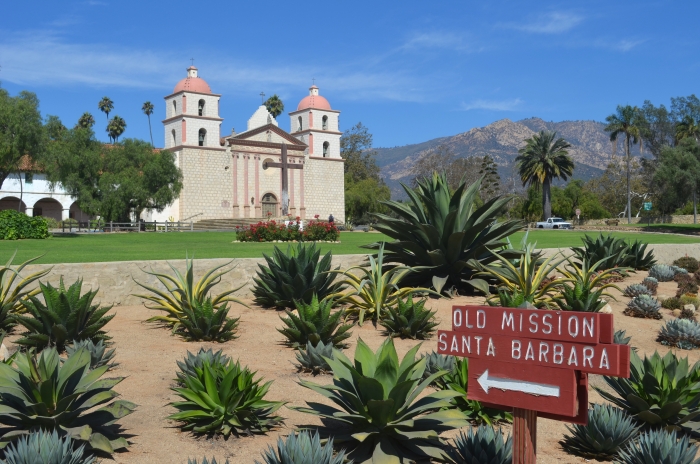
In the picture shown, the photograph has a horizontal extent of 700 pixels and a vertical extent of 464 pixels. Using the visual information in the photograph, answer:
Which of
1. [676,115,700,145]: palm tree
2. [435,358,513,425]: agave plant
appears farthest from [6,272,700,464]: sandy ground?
[676,115,700,145]: palm tree

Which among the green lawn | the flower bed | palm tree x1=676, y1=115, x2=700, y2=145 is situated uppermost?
palm tree x1=676, y1=115, x2=700, y2=145

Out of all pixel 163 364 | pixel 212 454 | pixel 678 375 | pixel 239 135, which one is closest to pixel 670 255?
pixel 678 375

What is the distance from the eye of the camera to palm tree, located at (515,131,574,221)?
221 feet

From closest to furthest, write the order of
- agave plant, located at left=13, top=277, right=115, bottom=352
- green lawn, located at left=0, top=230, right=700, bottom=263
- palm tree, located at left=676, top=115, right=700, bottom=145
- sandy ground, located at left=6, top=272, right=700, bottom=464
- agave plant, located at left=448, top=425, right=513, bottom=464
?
agave plant, located at left=448, top=425, right=513, bottom=464
sandy ground, located at left=6, top=272, right=700, bottom=464
agave plant, located at left=13, top=277, right=115, bottom=352
green lawn, located at left=0, top=230, right=700, bottom=263
palm tree, located at left=676, top=115, right=700, bottom=145

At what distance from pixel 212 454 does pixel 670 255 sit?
16428 millimetres

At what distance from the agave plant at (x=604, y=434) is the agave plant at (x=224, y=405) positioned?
2231mm

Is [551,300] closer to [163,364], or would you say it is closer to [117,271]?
[163,364]

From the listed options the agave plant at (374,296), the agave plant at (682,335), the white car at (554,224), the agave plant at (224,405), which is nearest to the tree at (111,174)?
the agave plant at (374,296)

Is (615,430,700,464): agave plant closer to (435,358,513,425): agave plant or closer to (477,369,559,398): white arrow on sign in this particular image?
(477,369,559,398): white arrow on sign

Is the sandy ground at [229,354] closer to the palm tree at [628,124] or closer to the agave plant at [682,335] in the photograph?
the agave plant at [682,335]

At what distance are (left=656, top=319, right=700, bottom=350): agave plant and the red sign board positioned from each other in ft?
19.9

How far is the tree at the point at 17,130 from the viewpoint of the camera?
2805 centimetres

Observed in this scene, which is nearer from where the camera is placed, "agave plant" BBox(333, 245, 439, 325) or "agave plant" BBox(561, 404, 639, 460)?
"agave plant" BBox(561, 404, 639, 460)

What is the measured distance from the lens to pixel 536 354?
135 inches
